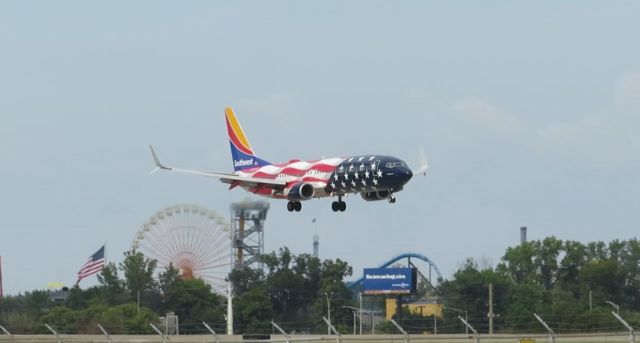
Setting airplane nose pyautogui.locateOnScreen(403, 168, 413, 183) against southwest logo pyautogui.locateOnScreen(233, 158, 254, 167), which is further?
southwest logo pyautogui.locateOnScreen(233, 158, 254, 167)

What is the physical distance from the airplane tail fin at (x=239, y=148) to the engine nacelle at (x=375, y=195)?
49.4 ft

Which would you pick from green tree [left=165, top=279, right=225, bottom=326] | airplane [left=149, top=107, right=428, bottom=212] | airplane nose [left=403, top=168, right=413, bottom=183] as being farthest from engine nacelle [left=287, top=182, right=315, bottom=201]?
green tree [left=165, top=279, right=225, bottom=326]

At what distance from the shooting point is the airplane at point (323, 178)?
106188mm

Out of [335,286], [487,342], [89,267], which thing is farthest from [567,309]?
[89,267]

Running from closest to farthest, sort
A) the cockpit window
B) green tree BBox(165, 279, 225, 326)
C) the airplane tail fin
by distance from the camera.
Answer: the cockpit window
the airplane tail fin
green tree BBox(165, 279, 225, 326)

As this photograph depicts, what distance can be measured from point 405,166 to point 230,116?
34819mm

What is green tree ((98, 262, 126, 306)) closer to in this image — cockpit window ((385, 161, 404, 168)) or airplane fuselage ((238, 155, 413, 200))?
airplane fuselage ((238, 155, 413, 200))

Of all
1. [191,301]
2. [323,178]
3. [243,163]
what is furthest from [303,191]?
[191,301]

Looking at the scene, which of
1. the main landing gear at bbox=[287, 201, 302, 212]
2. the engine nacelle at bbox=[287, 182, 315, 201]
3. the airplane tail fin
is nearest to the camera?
the engine nacelle at bbox=[287, 182, 315, 201]

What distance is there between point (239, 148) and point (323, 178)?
21.2 meters

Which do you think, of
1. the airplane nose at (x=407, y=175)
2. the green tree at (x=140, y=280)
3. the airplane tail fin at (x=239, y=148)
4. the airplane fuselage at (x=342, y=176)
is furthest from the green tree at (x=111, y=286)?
the airplane nose at (x=407, y=175)

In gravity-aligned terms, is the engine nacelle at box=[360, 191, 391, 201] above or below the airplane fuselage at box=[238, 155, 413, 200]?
below

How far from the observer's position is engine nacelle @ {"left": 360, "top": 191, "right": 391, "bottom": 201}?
10994cm

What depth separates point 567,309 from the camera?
160000 mm
